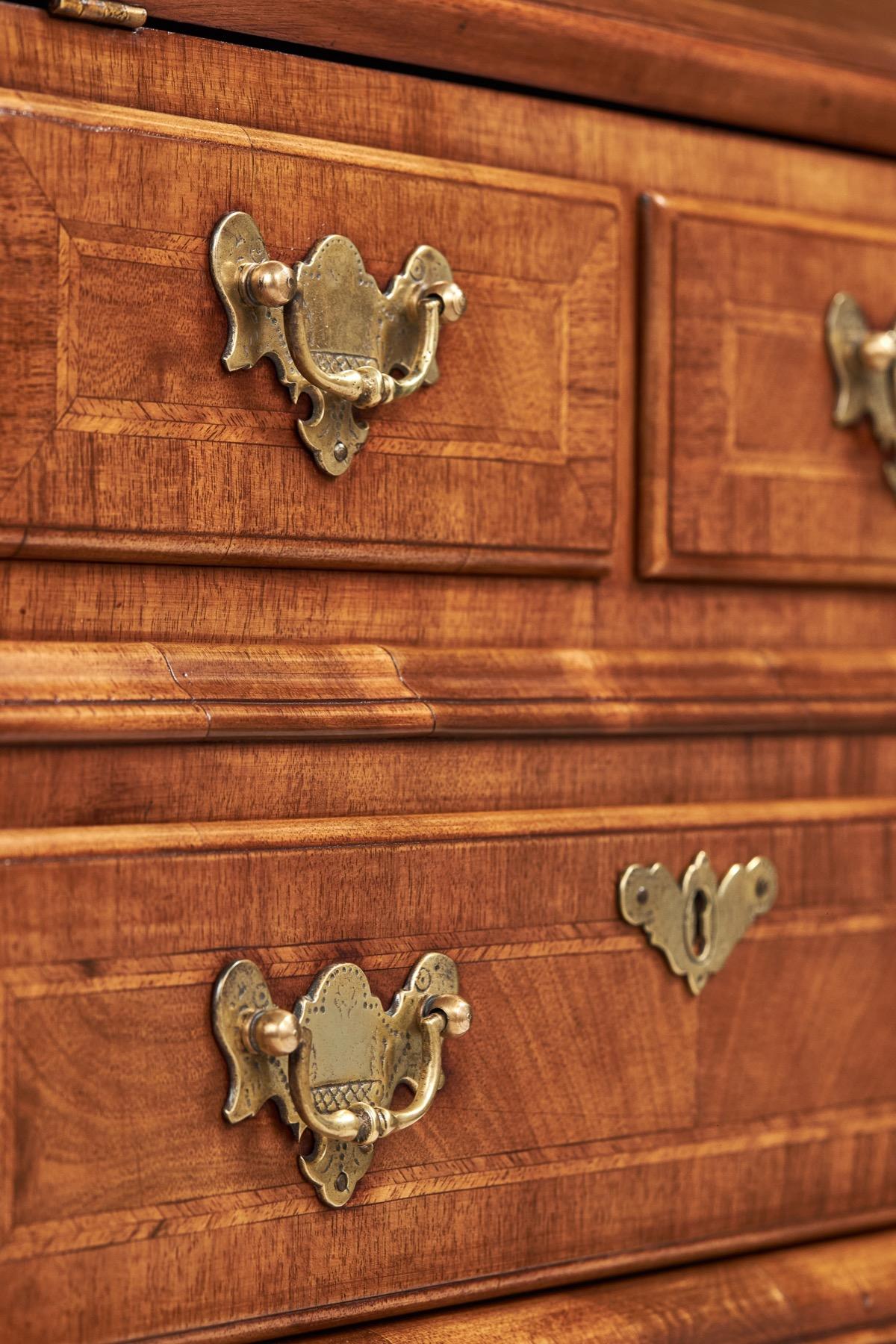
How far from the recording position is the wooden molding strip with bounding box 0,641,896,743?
20.0 inches

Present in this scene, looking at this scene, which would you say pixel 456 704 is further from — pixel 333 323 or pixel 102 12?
pixel 102 12

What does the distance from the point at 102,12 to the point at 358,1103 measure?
0.37 metres

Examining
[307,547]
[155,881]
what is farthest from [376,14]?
[155,881]

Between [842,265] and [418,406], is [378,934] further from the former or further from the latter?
[842,265]

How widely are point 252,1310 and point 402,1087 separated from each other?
90 millimetres

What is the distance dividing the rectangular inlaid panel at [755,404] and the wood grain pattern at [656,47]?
0.14 ft

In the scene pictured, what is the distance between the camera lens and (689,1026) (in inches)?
25.0

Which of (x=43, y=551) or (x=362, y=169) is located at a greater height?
(x=362, y=169)

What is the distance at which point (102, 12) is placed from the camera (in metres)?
0.51

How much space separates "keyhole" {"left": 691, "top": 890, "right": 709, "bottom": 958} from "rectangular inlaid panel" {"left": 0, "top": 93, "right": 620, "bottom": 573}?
0.14 metres

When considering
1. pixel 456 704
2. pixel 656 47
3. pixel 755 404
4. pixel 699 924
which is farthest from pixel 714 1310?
pixel 656 47

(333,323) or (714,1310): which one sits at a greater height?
(333,323)

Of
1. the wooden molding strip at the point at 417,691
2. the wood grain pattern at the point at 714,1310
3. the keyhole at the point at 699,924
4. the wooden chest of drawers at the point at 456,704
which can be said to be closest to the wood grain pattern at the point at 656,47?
the wooden chest of drawers at the point at 456,704

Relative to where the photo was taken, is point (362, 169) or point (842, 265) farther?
point (842, 265)
